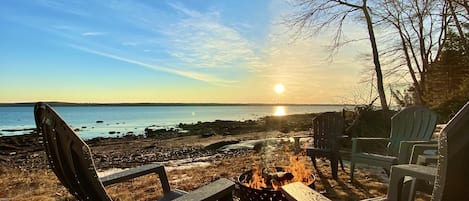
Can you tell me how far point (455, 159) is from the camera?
97 centimetres

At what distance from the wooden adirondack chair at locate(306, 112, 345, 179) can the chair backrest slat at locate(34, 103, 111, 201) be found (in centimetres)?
345

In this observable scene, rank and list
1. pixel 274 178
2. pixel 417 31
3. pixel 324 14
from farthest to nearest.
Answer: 1. pixel 417 31
2. pixel 324 14
3. pixel 274 178

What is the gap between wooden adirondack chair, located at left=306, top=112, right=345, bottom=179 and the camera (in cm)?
414

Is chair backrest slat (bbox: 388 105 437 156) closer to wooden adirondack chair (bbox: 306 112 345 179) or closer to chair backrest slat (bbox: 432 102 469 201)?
wooden adirondack chair (bbox: 306 112 345 179)

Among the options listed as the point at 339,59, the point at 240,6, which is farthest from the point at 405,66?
the point at 240,6

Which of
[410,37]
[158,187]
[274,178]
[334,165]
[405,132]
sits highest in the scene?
[410,37]

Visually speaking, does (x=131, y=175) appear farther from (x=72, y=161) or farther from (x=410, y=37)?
(x=410, y=37)

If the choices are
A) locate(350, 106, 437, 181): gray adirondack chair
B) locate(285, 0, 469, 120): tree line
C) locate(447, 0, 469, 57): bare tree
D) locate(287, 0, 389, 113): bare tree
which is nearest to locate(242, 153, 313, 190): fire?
locate(350, 106, 437, 181): gray adirondack chair

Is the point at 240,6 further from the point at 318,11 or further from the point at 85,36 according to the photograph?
the point at 85,36

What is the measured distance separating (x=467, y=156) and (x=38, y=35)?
1235cm

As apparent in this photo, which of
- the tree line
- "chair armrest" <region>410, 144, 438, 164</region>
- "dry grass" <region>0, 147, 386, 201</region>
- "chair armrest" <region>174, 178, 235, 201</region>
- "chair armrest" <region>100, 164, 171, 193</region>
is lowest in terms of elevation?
"dry grass" <region>0, 147, 386, 201</region>

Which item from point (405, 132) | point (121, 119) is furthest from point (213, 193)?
point (121, 119)

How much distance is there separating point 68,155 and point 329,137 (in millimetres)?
3660

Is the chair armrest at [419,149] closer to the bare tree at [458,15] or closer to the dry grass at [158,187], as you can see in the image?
the dry grass at [158,187]
